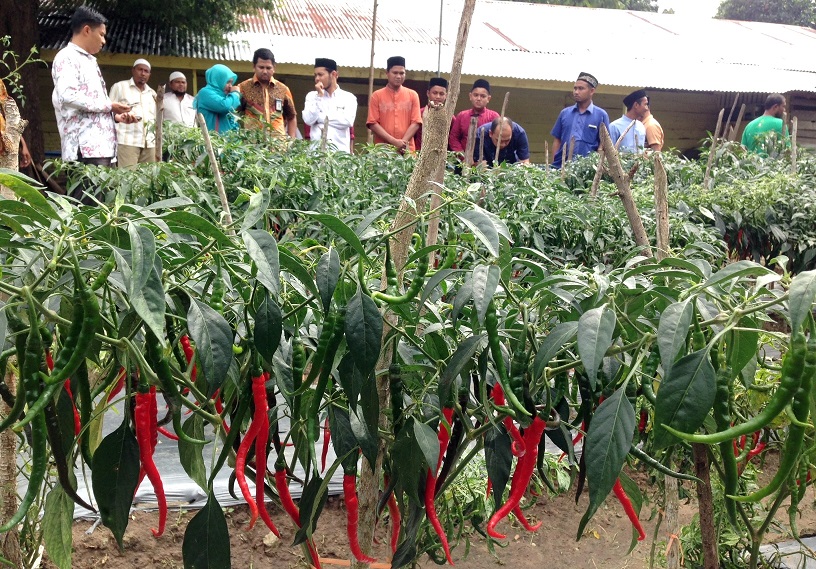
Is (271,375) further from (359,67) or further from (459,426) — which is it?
(359,67)

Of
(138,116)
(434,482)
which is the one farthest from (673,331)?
(138,116)

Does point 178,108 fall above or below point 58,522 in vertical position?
above

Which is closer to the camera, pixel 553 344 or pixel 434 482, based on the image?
pixel 553 344

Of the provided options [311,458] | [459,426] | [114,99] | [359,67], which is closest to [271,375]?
[311,458]

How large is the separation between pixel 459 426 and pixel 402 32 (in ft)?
35.5

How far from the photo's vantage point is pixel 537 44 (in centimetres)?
1190

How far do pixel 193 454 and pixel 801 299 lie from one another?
3.26 ft

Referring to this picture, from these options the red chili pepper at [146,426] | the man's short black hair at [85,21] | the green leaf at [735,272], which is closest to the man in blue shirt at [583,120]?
the man's short black hair at [85,21]

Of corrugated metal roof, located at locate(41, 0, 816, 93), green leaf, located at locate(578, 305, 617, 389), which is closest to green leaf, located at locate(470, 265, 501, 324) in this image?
green leaf, located at locate(578, 305, 617, 389)

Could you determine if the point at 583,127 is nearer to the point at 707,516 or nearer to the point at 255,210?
the point at 707,516

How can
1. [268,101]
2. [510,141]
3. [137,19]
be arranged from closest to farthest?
[268,101] → [510,141] → [137,19]

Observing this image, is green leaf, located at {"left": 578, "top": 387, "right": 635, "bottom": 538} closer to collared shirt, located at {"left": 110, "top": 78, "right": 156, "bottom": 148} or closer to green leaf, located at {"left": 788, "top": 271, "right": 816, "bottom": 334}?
green leaf, located at {"left": 788, "top": 271, "right": 816, "bottom": 334}

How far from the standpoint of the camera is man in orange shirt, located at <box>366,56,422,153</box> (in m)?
6.09

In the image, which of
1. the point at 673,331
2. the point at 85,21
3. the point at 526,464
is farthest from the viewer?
the point at 85,21
